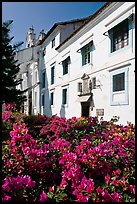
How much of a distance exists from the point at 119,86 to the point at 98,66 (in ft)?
6.90

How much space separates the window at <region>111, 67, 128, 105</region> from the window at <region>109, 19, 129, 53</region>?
1.16m

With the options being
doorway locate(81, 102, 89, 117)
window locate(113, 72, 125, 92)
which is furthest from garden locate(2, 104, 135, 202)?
doorway locate(81, 102, 89, 117)

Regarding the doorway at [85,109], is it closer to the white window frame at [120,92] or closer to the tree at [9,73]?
the white window frame at [120,92]

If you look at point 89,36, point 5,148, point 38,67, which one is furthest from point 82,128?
point 38,67

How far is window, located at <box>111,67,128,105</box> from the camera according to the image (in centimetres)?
877

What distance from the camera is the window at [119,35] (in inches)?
351

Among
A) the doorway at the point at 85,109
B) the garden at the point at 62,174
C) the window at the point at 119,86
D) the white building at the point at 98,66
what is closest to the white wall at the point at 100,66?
the white building at the point at 98,66

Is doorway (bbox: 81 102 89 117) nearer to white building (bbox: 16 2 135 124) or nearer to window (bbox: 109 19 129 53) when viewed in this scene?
white building (bbox: 16 2 135 124)

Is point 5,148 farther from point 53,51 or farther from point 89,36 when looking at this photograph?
point 53,51

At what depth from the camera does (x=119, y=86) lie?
9.35 metres

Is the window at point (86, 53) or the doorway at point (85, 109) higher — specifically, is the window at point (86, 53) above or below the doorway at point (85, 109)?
above

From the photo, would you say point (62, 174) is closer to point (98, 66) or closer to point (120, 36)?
point (120, 36)

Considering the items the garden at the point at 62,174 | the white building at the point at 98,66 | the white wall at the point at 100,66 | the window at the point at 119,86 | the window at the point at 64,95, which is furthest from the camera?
the window at the point at 64,95

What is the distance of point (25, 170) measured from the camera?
7.55ft
